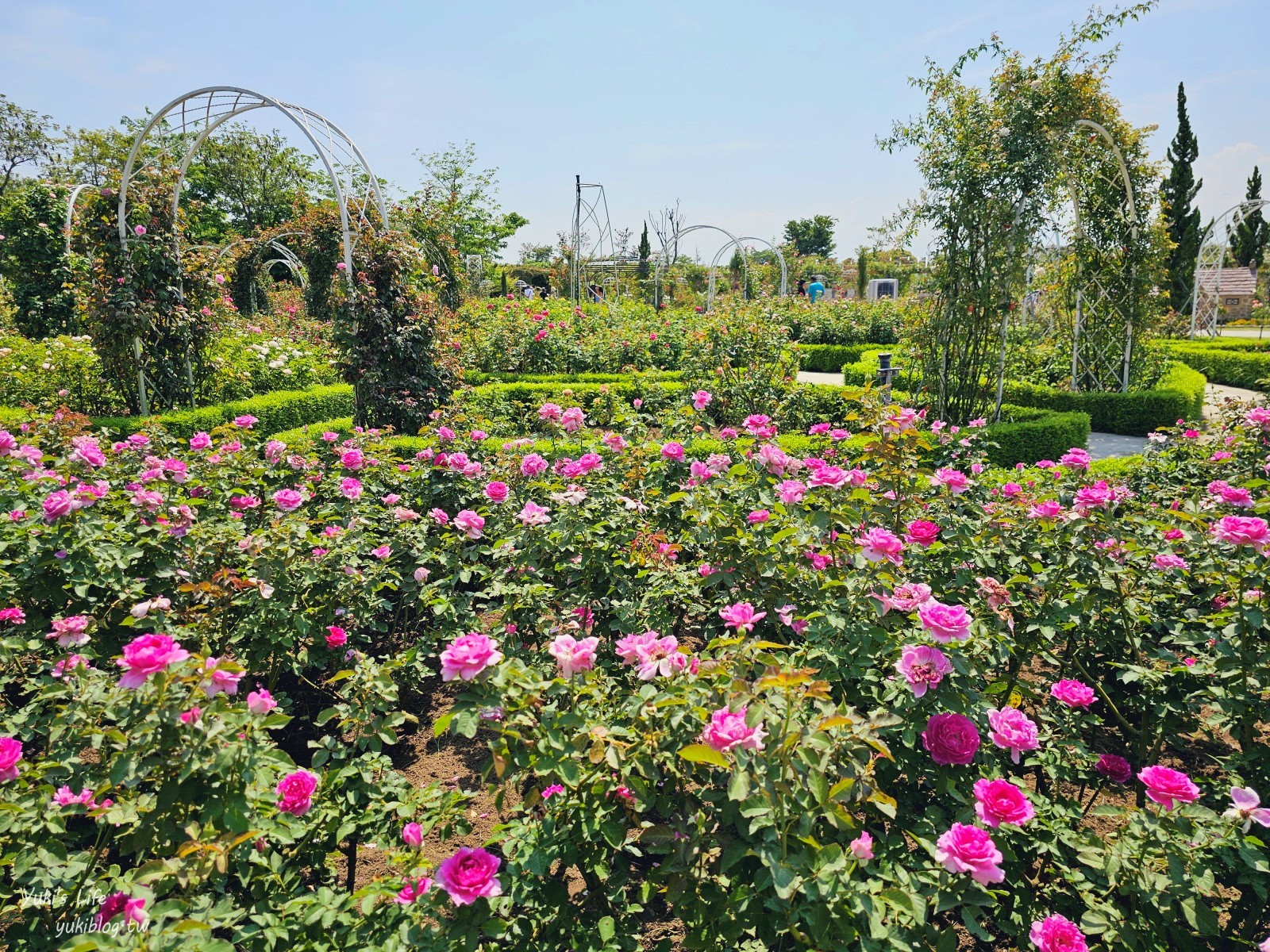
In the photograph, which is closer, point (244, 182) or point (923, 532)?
point (923, 532)

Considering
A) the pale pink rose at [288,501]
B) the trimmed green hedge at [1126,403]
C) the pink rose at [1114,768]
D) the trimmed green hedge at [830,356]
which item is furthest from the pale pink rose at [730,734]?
the trimmed green hedge at [830,356]

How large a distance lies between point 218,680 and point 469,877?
0.69 m

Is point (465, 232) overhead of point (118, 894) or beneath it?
overhead

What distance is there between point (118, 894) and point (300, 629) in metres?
1.27

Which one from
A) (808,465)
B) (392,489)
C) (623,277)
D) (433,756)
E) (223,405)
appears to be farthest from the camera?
(623,277)

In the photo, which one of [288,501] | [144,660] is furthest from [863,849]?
[288,501]

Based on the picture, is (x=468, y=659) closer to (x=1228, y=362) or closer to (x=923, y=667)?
(x=923, y=667)

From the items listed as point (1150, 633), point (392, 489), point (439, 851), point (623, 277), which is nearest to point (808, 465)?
point (1150, 633)

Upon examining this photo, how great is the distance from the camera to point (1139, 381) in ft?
31.4

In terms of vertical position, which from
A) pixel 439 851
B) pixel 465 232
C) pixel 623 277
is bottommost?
pixel 439 851

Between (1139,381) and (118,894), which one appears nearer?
(118,894)

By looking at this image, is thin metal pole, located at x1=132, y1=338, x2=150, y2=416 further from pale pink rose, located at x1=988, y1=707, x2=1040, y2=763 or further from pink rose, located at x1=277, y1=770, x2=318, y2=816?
pale pink rose, located at x1=988, y1=707, x2=1040, y2=763

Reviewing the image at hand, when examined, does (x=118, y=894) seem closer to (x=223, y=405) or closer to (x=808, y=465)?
(x=808, y=465)

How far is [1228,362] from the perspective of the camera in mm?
13531
